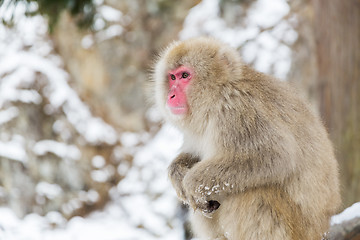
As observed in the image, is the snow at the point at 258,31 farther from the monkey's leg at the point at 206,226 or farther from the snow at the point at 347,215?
the snow at the point at 347,215

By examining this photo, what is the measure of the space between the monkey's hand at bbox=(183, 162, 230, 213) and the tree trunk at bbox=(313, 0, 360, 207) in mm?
2872

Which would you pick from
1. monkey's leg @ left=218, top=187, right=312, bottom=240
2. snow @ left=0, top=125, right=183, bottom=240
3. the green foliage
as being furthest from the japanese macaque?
snow @ left=0, top=125, right=183, bottom=240

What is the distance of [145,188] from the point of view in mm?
7078

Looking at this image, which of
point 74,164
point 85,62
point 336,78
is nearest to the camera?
point 336,78

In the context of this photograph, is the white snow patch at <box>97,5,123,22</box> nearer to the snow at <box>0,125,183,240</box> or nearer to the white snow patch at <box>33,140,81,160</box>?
the snow at <box>0,125,183,240</box>

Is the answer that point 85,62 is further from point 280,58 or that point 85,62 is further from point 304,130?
point 304,130

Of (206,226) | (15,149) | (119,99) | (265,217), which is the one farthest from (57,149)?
(265,217)

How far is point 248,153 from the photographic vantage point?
119 inches

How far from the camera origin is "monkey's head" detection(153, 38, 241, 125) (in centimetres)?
327

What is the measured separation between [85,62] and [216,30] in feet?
7.46

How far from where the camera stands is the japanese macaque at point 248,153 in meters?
2.98

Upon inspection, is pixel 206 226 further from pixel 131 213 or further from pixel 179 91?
pixel 131 213

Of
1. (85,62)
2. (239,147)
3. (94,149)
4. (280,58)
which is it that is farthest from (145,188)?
(239,147)

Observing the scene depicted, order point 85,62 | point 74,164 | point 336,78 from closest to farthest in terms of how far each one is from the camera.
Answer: point 336,78
point 74,164
point 85,62
